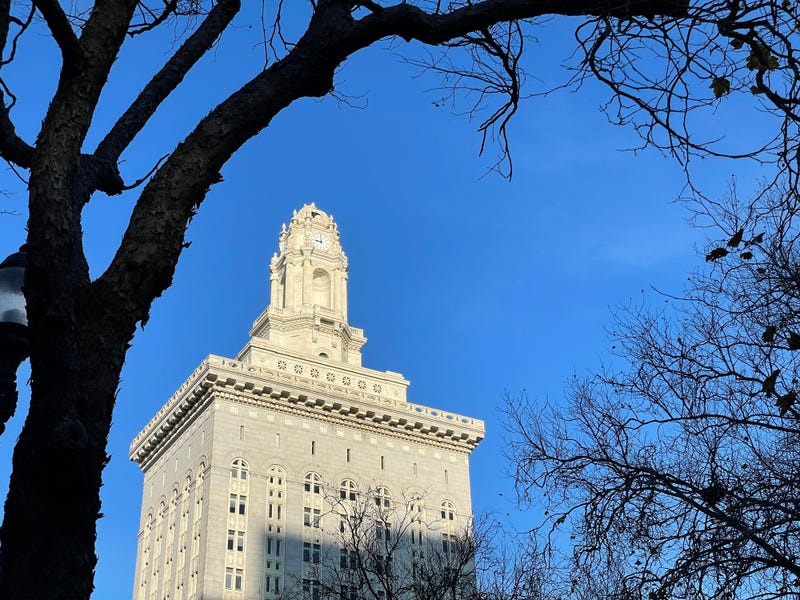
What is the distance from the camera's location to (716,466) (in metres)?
12.5

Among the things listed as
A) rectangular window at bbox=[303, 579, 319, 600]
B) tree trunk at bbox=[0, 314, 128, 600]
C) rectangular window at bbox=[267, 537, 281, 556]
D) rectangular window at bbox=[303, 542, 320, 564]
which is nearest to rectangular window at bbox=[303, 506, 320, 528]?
rectangular window at bbox=[303, 542, 320, 564]

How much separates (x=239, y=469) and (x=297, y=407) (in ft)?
21.2

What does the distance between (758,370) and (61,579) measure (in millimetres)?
10009

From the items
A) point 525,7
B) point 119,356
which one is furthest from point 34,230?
point 525,7

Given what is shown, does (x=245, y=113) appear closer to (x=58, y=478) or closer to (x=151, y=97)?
(x=151, y=97)

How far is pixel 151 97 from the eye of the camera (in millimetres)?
7129

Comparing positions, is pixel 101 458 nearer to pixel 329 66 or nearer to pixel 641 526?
pixel 329 66

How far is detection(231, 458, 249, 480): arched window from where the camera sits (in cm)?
6225

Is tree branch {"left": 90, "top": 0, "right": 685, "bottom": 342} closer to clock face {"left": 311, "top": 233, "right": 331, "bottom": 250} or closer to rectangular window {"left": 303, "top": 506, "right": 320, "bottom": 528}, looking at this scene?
rectangular window {"left": 303, "top": 506, "right": 320, "bottom": 528}

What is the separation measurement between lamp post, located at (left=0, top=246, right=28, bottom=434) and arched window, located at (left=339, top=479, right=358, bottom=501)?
Answer: 57.9 metres

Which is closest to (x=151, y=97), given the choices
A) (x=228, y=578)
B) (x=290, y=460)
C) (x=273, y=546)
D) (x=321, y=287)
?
(x=228, y=578)

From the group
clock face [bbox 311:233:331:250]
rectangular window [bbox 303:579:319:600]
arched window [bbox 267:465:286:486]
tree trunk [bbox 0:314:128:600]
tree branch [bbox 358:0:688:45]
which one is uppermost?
clock face [bbox 311:233:331:250]

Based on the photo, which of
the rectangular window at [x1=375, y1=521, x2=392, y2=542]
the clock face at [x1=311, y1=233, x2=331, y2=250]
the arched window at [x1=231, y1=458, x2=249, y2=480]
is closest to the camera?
the rectangular window at [x1=375, y1=521, x2=392, y2=542]

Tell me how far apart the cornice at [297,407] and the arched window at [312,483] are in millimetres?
4321
